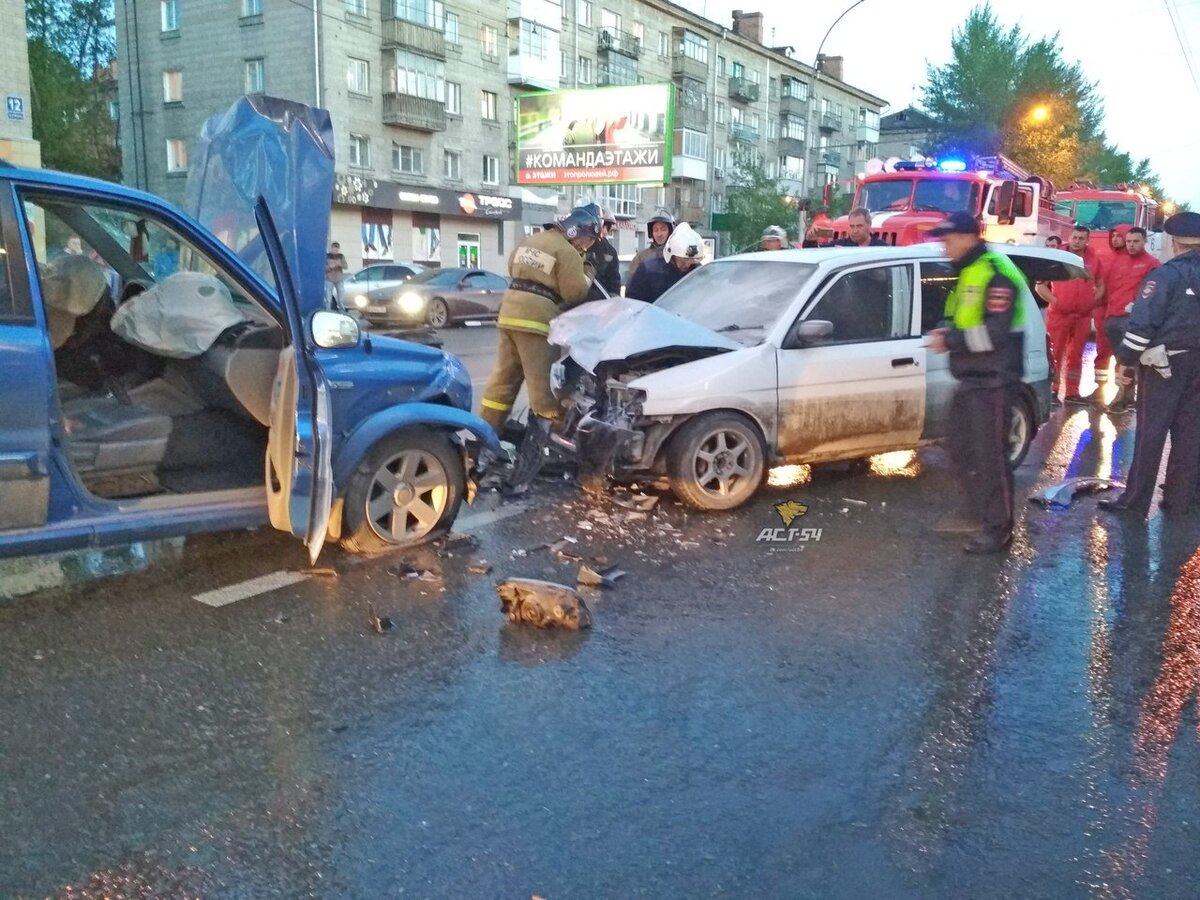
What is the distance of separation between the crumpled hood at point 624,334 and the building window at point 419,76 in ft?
115

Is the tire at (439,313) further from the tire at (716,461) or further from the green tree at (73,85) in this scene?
the green tree at (73,85)

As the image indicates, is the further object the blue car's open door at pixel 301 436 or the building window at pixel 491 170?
the building window at pixel 491 170

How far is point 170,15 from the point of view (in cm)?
4000

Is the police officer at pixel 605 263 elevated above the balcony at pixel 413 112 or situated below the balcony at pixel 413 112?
below

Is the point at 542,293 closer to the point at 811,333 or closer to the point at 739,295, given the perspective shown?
the point at 739,295

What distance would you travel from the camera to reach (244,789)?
3178 millimetres

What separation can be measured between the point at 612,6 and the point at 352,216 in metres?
19.8

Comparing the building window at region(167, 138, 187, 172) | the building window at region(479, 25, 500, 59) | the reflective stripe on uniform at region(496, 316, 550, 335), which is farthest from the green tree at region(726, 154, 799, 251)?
the reflective stripe on uniform at region(496, 316, 550, 335)

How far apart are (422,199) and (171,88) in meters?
10.4

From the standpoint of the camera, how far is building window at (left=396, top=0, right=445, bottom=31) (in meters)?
38.9

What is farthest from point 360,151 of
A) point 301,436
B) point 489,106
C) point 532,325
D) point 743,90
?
point 301,436

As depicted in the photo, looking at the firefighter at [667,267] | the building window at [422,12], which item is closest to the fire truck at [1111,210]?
the firefighter at [667,267]

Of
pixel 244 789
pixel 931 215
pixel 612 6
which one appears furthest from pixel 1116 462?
Answer: pixel 612 6

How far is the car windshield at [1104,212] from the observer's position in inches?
888
